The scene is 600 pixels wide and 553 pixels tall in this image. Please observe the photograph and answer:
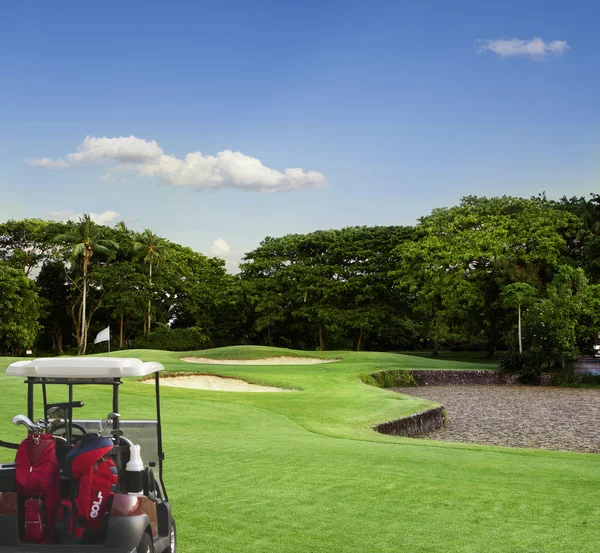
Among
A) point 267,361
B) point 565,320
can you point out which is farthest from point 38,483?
point 267,361

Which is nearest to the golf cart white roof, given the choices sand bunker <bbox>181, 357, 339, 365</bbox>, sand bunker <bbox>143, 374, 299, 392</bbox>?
sand bunker <bbox>143, 374, 299, 392</bbox>

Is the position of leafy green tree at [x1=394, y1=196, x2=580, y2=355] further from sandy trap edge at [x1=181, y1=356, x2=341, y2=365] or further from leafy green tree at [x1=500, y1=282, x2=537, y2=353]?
sandy trap edge at [x1=181, y1=356, x2=341, y2=365]

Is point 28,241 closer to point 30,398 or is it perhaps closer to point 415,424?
point 415,424

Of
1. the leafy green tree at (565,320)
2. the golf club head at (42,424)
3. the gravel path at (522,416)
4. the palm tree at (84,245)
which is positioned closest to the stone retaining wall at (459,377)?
the gravel path at (522,416)

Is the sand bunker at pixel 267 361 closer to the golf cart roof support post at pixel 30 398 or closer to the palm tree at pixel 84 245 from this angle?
the palm tree at pixel 84 245

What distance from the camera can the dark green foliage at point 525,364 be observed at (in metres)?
34.7

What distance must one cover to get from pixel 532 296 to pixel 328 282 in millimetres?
19547

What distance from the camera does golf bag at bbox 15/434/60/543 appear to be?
479 centimetres

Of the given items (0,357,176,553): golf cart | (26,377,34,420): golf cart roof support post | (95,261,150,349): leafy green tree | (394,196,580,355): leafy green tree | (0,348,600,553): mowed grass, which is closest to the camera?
(0,357,176,553): golf cart

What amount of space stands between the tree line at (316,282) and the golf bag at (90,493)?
113 feet

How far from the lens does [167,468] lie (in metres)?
8.99

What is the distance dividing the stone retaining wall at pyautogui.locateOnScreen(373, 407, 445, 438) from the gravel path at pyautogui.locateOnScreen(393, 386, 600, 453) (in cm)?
35

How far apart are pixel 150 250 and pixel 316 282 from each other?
15343 mm

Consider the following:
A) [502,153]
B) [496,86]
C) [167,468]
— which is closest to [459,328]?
[502,153]
